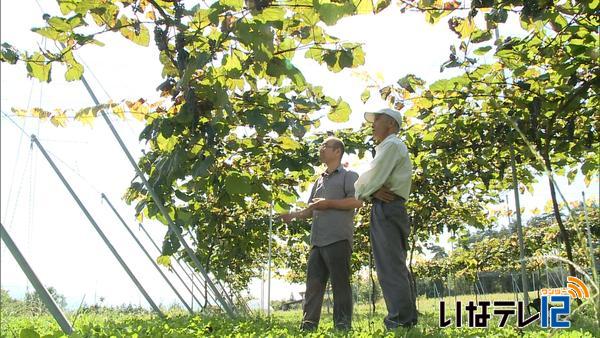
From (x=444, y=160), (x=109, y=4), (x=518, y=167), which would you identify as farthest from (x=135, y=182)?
(x=518, y=167)

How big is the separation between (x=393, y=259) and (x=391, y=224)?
194mm

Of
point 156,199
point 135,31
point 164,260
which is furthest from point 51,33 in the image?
point 164,260

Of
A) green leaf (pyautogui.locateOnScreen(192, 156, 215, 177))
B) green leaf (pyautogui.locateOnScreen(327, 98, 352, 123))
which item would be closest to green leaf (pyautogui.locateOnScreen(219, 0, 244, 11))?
green leaf (pyautogui.locateOnScreen(192, 156, 215, 177))

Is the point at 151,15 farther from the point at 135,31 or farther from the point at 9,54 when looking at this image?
the point at 9,54

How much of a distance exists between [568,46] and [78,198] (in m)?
3.29

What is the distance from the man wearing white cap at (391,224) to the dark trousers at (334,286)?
1.79 feet

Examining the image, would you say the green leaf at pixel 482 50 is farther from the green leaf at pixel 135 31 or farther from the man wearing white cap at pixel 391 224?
the green leaf at pixel 135 31

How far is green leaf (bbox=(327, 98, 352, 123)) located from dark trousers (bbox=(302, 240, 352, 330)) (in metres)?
0.84

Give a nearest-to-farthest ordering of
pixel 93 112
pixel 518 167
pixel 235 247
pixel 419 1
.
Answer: pixel 419 1 < pixel 93 112 < pixel 518 167 < pixel 235 247

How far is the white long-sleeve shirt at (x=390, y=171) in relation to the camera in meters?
2.89

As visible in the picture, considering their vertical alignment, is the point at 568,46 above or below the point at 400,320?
above

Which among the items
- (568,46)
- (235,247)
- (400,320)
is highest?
(568,46)

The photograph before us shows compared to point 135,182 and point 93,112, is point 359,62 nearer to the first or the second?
point 93,112

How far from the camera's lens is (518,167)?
5398mm
